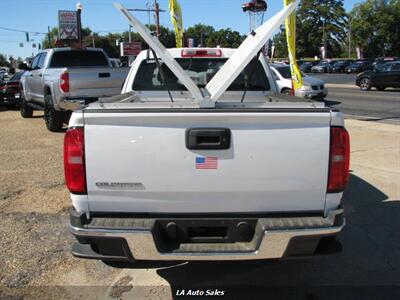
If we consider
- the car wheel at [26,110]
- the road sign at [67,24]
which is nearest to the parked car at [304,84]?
the car wheel at [26,110]

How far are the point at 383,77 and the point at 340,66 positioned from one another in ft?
109

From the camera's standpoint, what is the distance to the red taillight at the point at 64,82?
11.4 metres

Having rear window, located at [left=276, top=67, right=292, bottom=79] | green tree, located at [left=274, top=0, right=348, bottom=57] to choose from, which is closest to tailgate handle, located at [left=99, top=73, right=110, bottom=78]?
rear window, located at [left=276, top=67, right=292, bottom=79]

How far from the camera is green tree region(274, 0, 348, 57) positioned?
109838 mm

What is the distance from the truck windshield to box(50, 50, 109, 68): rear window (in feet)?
26.6

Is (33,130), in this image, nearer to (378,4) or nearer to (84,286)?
(84,286)

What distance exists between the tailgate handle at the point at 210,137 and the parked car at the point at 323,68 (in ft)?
199

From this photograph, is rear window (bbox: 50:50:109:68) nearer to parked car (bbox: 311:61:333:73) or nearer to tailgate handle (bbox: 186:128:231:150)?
tailgate handle (bbox: 186:128:231:150)

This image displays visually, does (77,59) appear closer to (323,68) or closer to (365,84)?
(365,84)

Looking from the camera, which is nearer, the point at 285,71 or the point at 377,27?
the point at 285,71

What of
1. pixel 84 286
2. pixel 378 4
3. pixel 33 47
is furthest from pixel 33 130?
pixel 33 47

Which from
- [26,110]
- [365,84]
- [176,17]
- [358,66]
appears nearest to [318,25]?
[358,66]

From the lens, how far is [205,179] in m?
3.39

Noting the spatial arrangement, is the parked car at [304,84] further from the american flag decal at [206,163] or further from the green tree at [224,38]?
the green tree at [224,38]
